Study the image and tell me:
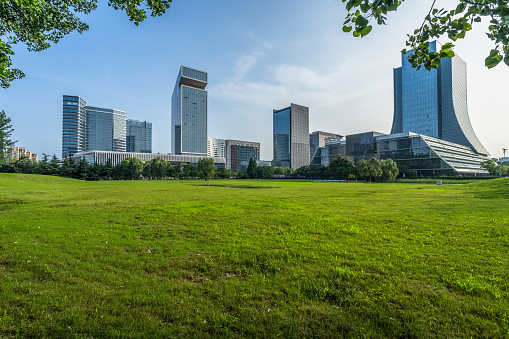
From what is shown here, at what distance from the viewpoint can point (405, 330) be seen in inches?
122

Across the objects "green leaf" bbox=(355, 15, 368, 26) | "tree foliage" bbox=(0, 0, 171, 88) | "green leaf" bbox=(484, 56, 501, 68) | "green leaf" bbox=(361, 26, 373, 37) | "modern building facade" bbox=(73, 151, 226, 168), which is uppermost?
"modern building facade" bbox=(73, 151, 226, 168)

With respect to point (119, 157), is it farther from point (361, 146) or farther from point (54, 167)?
point (361, 146)

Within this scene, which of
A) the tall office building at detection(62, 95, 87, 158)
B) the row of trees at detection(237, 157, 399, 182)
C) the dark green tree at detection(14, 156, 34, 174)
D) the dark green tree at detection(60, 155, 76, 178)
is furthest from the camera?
the tall office building at detection(62, 95, 87, 158)

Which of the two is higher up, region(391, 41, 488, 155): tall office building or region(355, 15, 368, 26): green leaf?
region(391, 41, 488, 155): tall office building

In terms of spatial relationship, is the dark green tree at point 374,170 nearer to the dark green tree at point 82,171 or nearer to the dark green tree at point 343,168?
the dark green tree at point 343,168

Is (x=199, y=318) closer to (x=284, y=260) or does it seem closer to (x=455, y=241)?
(x=284, y=260)

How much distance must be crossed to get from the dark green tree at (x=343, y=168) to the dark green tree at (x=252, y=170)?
1732 inches

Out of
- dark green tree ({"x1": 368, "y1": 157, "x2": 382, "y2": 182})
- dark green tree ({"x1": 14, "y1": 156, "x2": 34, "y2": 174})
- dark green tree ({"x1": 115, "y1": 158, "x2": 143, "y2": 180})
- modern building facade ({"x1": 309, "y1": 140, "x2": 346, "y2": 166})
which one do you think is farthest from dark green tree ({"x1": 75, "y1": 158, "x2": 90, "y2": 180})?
modern building facade ({"x1": 309, "y1": 140, "x2": 346, "y2": 166})

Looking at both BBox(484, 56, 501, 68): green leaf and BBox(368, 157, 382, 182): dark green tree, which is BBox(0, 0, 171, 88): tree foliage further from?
BBox(368, 157, 382, 182): dark green tree

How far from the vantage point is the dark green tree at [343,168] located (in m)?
81.9

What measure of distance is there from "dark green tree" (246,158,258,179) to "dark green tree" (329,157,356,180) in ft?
144

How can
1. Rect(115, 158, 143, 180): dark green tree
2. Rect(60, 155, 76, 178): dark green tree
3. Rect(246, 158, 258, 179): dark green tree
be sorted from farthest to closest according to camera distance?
Rect(246, 158, 258, 179): dark green tree < Rect(115, 158, 143, 180): dark green tree < Rect(60, 155, 76, 178): dark green tree

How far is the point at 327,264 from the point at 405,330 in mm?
2182

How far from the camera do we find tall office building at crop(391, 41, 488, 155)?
13850 cm
